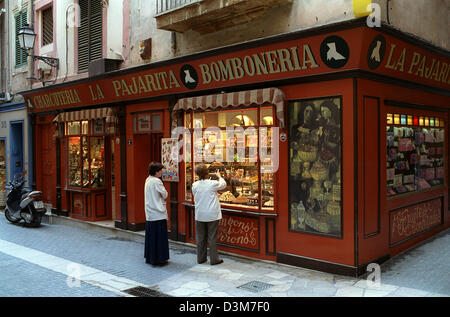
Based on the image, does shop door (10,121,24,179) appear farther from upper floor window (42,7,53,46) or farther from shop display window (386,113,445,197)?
shop display window (386,113,445,197)

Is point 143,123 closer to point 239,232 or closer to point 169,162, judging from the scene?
point 169,162

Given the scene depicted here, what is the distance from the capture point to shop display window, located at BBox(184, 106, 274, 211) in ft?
26.2

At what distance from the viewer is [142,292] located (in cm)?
639

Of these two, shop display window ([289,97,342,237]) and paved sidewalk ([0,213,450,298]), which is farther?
shop display window ([289,97,342,237])

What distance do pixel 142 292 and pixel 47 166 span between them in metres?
Result: 9.72

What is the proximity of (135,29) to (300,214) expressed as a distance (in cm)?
640

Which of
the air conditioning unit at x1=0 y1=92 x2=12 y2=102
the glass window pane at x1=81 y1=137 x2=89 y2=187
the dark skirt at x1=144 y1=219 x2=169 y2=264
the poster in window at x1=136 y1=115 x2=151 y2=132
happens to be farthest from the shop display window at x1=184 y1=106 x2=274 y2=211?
the air conditioning unit at x1=0 y1=92 x2=12 y2=102

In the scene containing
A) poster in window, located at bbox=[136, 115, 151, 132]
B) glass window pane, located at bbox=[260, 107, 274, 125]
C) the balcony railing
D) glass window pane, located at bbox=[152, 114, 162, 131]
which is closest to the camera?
glass window pane, located at bbox=[260, 107, 274, 125]

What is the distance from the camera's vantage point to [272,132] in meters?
7.82

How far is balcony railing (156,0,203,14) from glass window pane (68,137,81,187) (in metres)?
5.16

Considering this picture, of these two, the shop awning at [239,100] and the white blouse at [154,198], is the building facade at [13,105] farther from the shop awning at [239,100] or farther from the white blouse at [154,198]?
the white blouse at [154,198]

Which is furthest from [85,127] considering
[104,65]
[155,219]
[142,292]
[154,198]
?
[142,292]

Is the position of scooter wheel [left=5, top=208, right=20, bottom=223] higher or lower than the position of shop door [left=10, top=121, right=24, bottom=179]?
lower
